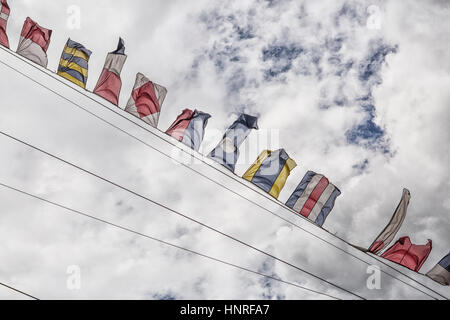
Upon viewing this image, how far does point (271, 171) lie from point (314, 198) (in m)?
2.79

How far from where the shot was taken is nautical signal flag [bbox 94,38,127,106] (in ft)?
49.5

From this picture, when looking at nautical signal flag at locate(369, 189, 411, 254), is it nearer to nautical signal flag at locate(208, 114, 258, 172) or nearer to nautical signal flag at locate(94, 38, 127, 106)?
nautical signal flag at locate(208, 114, 258, 172)

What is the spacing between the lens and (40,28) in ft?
49.4

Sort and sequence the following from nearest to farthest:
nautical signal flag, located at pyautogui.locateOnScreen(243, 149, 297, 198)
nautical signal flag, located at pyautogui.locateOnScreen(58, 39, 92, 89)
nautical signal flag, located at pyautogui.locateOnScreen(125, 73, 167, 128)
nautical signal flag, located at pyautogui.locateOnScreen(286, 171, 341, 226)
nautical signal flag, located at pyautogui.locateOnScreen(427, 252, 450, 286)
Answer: nautical signal flag, located at pyautogui.locateOnScreen(58, 39, 92, 89) → nautical signal flag, located at pyautogui.locateOnScreen(125, 73, 167, 128) → nautical signal flag, located at pyautogui.locateOnScreen(243, 149, 297, 198) → nautical signal flag, located at pyautogui.locateOnScreen(286, 171, 341, 226) → nautical signal flag, located at pyautogui.locateOnScreen(427, 252, 450, 286)

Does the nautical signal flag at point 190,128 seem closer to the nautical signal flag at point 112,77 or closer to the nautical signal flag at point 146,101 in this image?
the nautical signal flag at point 146,101

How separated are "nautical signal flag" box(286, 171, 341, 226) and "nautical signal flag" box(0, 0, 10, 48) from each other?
14508 millimetres

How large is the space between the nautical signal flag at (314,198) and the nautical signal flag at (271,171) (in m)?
1.16

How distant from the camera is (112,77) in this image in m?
15.3

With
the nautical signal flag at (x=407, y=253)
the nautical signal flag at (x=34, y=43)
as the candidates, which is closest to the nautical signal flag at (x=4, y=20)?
the nautical signal flag at (x=34, y=43)

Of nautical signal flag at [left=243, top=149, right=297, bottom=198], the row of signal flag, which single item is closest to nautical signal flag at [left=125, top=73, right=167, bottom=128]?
the row of signal flag

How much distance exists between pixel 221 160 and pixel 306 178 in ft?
16.1
